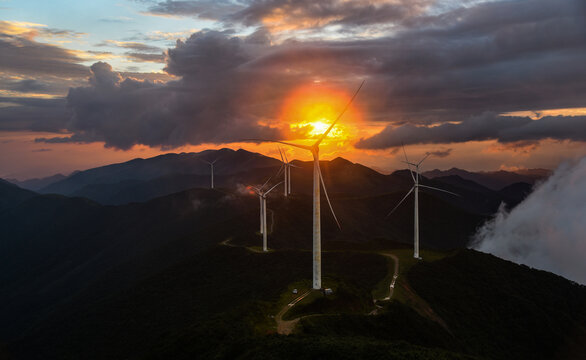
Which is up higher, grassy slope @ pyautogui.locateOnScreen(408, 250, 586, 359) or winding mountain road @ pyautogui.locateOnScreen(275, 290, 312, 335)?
winding mountain road @ pyautogui.locateOnScreen(275, 290, 312, 335)

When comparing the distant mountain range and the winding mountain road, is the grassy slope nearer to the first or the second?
the distant mountain range

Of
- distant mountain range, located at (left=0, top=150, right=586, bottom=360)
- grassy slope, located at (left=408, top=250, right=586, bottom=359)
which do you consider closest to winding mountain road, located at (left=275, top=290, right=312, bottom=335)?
distant mountain range, located at (left=0, top=150, right=586, bottom=360)

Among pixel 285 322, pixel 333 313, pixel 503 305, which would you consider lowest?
pixel 503 305

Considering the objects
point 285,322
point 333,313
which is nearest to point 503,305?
point 333,313

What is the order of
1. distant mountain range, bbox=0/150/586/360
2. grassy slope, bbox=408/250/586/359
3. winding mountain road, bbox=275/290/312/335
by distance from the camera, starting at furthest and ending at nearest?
1. grassy slope, bbox=408/250/586/359
2. winding mountain road, bbox=275/290/312/335
3. distant mountain range, bbox=0/150/586/360

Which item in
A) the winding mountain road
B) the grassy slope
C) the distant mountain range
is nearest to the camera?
the distant mountain range

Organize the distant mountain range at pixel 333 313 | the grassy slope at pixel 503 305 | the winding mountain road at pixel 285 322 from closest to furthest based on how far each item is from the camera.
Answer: the distant mountain range at pixel 333 313 → the winding mountain road at pixel 285 322 → the grassy slope at pixel 503 305

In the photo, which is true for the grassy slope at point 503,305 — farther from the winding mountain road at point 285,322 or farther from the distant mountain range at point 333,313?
the winding mountain road at point 285,322

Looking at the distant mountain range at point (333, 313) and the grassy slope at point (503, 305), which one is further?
the grassy slope at point (503, 305)

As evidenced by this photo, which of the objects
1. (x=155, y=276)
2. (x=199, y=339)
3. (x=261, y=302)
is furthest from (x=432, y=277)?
(x=155, y=276)

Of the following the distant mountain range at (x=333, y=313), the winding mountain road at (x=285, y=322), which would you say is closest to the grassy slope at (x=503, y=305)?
the distant mountain range at (x=333, y=313)

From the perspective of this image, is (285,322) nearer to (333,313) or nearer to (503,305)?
(333,313)
